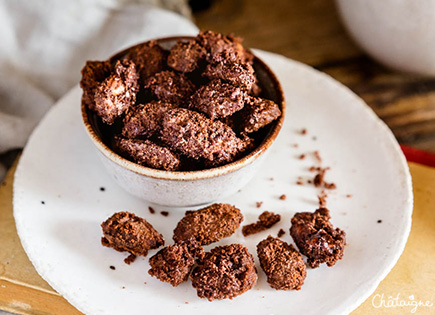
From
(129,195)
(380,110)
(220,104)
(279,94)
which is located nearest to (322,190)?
(279,94)

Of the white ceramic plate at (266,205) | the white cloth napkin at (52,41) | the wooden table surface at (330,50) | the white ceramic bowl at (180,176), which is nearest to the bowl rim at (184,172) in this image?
the white ceramic bowl at (180,176)

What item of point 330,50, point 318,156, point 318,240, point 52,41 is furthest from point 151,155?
point 330,50

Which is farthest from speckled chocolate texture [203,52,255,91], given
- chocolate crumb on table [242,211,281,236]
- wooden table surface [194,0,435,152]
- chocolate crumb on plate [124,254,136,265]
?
wooden table surface [194,0,435,152]

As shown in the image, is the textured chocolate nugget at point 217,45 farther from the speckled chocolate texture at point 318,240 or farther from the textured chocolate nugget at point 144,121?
the speckled chocolate texture at point 318,240

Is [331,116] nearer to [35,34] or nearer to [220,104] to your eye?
[220,104]

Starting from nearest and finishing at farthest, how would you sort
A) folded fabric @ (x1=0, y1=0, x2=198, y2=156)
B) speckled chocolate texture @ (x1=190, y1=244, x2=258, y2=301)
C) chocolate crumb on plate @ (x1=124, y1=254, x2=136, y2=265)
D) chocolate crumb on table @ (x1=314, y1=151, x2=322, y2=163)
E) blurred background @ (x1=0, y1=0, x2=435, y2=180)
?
1. speckled chocolate texture @ (x1=190, y1=244, x2=258, y2=301)
2. chocolate crumb on plate @ (x1=124, y1=254, x2=136, y2=265)
3. chocolate crumb on table @ (x1=314, y1=151, x2=322, y2=163)
4. folded fabric @ (x1=0, y1=0, x2=198, y2=156)
5. blurred background @ (x1=0, y1=0, x2=435, y2=180)

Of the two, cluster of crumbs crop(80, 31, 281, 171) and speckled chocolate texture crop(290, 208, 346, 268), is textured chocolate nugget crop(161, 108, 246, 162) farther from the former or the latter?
speckled chocolate texture crop(290, 208, 346, 268)
